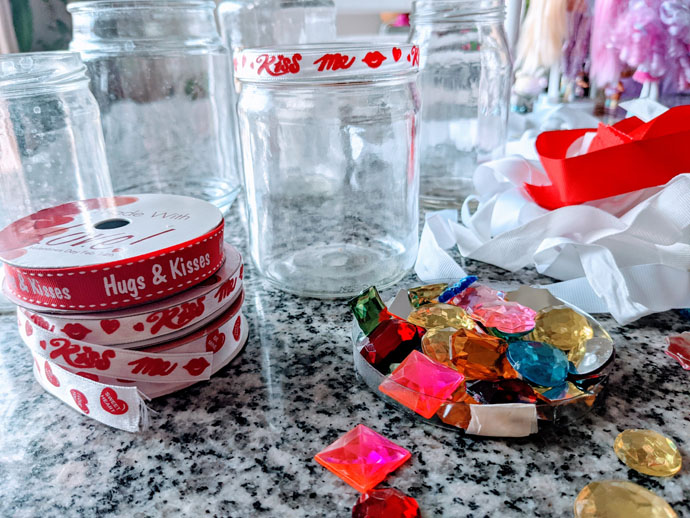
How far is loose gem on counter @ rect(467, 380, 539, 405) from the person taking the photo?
15.3 inches

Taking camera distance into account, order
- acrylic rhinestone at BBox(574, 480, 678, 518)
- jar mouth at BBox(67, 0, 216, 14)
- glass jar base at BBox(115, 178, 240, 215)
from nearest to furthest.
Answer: acrylic rhinestone at BBox(574, 480, 678, 518)
jar mouth at BBox(67, 0, 216, 14)
glass jar base at BBox(115, 178, 240, 215)

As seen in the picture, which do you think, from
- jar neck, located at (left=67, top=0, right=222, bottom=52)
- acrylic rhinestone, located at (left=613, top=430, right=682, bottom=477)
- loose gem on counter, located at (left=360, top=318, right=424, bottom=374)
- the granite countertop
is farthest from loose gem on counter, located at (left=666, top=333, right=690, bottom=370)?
jar neck, located at (left=67, top=0, right=222, bottom=52)

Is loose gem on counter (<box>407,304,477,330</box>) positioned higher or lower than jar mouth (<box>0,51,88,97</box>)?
lower

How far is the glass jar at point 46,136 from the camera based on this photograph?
0.58m

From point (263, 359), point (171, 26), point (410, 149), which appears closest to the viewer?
point (263, 359)

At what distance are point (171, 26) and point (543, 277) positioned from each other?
592 mm

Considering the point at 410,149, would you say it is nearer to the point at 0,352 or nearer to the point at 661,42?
the point at 0,352

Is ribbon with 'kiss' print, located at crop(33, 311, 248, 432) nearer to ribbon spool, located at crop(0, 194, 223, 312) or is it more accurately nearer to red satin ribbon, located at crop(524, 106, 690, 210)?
ribbon spool, located at crop(0, 194, 223, 312)

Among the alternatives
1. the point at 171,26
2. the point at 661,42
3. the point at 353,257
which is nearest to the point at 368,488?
the point at 353,257

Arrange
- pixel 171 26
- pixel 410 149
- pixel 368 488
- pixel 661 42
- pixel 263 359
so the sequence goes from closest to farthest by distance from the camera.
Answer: pixel 368 488 → pixel 263 359 → pixel 410 149 → pixel 171 26 → pixel 661 42

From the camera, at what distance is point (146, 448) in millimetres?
396

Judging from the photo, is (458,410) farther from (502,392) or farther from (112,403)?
(112,403)

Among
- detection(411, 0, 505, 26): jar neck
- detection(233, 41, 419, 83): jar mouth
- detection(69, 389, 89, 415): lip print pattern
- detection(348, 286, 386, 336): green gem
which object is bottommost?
detection(69, 389, 89, 415): lip print pattern

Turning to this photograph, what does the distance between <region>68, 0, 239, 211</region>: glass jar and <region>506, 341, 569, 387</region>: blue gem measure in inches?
21.0
